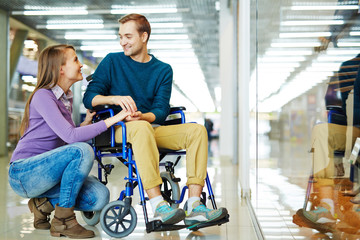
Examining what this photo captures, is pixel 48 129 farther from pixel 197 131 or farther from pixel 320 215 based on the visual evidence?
pixel 320 215

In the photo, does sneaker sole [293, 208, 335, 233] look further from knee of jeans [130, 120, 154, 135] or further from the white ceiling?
the white ceiling

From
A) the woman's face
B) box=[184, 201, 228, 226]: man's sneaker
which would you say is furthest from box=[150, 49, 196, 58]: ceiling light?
box=[184, 201, 228, 226]: man's sneaker

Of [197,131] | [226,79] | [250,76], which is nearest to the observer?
[197,131]

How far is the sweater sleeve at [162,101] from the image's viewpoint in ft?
7.19

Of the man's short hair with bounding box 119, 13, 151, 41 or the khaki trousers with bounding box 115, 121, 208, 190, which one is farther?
the man's short hair with bounding box 119, 13, 151, 41

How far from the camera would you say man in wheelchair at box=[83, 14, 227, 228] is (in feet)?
6.14

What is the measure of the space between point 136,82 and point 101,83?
179 mm

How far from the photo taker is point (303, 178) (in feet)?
3.50

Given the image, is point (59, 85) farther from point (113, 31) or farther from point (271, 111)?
point (113, 31)

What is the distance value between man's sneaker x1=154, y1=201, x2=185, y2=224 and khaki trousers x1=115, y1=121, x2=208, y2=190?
10cm

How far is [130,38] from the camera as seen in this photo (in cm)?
219

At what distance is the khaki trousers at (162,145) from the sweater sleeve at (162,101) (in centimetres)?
7

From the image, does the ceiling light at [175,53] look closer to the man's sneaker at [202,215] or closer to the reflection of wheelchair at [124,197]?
the reflection of wheelchair at [124,197]

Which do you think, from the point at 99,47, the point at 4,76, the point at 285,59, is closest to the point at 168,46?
the point at 99,47
